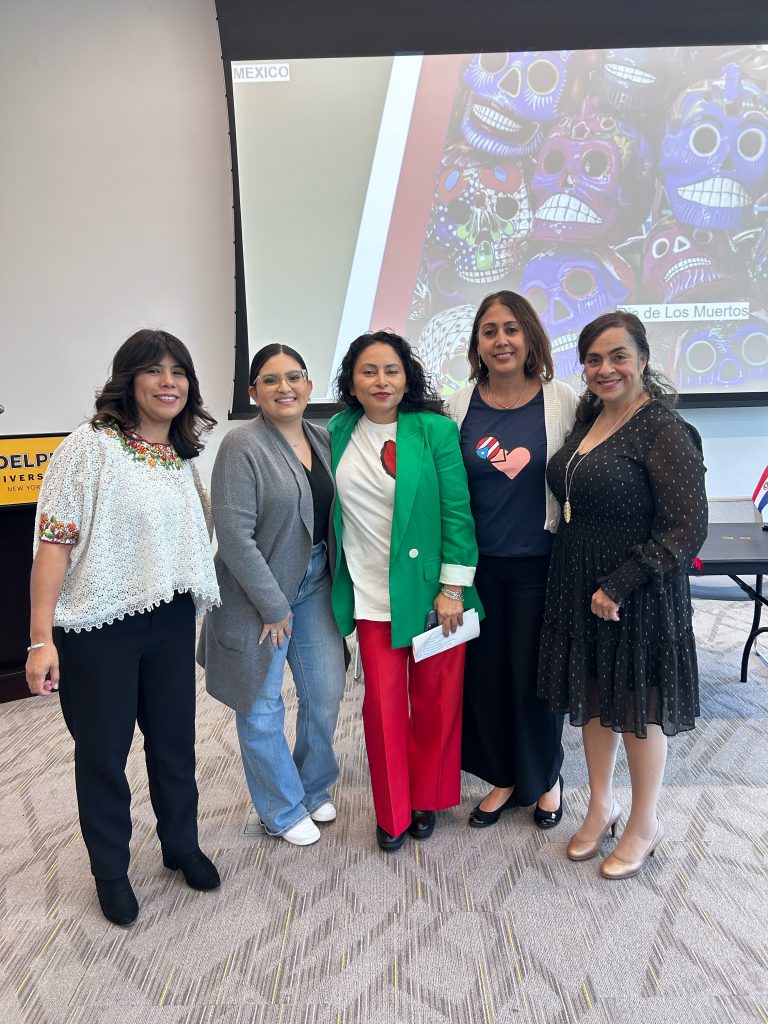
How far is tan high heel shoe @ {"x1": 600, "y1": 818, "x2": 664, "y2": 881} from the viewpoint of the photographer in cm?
179

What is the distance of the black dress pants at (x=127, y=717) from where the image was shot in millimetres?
1533

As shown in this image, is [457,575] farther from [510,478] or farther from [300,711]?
[300,711]

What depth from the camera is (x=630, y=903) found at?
170cm

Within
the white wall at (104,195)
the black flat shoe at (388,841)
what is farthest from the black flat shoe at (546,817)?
the white wall at (104,195)

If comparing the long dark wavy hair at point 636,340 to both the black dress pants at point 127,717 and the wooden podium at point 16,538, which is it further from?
the wooden podium at point 16,538

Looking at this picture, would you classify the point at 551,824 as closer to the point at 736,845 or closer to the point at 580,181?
the point at 736,845

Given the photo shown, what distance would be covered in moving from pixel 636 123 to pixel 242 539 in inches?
145

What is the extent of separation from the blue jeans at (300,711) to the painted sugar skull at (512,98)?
3145 mm

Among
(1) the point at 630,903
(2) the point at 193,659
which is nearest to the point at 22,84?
(2) the point at 193,659

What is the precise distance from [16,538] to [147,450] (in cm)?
185

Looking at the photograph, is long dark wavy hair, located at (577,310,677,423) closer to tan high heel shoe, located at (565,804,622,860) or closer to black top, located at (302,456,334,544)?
black top, located at (302,456,334,544)

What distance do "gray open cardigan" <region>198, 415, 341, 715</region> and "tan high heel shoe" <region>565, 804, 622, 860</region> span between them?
1.04m

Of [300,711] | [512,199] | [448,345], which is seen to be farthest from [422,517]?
[512,199]

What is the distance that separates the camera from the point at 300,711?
204cm
